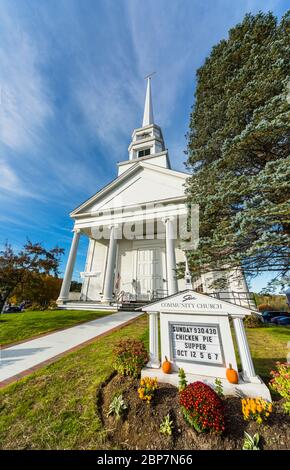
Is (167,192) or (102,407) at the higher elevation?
(167,192)

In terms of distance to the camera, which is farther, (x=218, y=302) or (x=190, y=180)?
(x=190, y=180)

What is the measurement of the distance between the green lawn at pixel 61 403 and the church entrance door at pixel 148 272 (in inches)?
349

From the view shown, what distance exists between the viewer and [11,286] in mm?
9648

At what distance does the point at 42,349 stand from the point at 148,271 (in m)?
9.38

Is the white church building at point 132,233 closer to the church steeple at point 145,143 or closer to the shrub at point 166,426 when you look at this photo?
the church steeple at point 145,143

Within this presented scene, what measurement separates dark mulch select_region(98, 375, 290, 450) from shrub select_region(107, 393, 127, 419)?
0.21 ft

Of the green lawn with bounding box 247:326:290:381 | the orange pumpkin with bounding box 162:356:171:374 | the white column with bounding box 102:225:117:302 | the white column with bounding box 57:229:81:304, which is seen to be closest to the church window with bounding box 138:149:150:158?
the white column with bounding box 57:229:81:304

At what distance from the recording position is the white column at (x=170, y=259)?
33.6 feet

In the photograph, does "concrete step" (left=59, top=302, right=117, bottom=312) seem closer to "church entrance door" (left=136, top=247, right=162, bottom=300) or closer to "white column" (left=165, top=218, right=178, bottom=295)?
"church entrance door" (left=136, top=247, right=162, bottom=300)

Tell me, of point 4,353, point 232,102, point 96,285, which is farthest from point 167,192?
point 4,353

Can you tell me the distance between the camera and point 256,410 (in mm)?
2287

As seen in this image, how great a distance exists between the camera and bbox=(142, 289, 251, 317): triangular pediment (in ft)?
9.91
